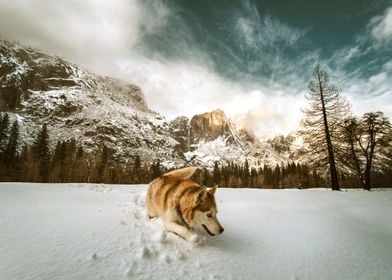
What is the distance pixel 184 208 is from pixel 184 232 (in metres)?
0.44

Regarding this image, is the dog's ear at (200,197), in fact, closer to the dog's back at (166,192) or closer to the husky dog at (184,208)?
the husky dog at (184,208)

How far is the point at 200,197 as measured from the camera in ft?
14.2

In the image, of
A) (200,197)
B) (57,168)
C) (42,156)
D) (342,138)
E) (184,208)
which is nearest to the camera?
(200,197)

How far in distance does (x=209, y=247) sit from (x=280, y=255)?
1251 millimetres

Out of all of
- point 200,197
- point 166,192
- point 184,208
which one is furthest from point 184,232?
point 166,192

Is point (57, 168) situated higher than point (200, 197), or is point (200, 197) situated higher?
point (57, 168)

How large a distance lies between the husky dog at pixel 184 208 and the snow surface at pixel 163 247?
0.70 feet

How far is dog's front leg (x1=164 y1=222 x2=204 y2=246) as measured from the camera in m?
4.21

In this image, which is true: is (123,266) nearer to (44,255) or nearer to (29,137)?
(44,255)

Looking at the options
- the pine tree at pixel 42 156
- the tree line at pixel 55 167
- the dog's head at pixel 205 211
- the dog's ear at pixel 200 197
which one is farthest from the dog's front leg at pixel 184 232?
the pine tree at pixel 42 156

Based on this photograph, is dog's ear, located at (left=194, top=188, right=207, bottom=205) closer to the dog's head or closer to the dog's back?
the dog's head

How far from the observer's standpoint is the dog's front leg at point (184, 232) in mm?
4207

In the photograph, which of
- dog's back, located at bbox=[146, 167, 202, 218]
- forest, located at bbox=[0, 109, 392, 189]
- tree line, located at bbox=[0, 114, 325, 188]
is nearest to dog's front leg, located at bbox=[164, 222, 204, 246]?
dog's back, located at bbox=[146, 167, 202, 218]

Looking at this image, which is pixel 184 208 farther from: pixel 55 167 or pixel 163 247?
pixel 55 167
